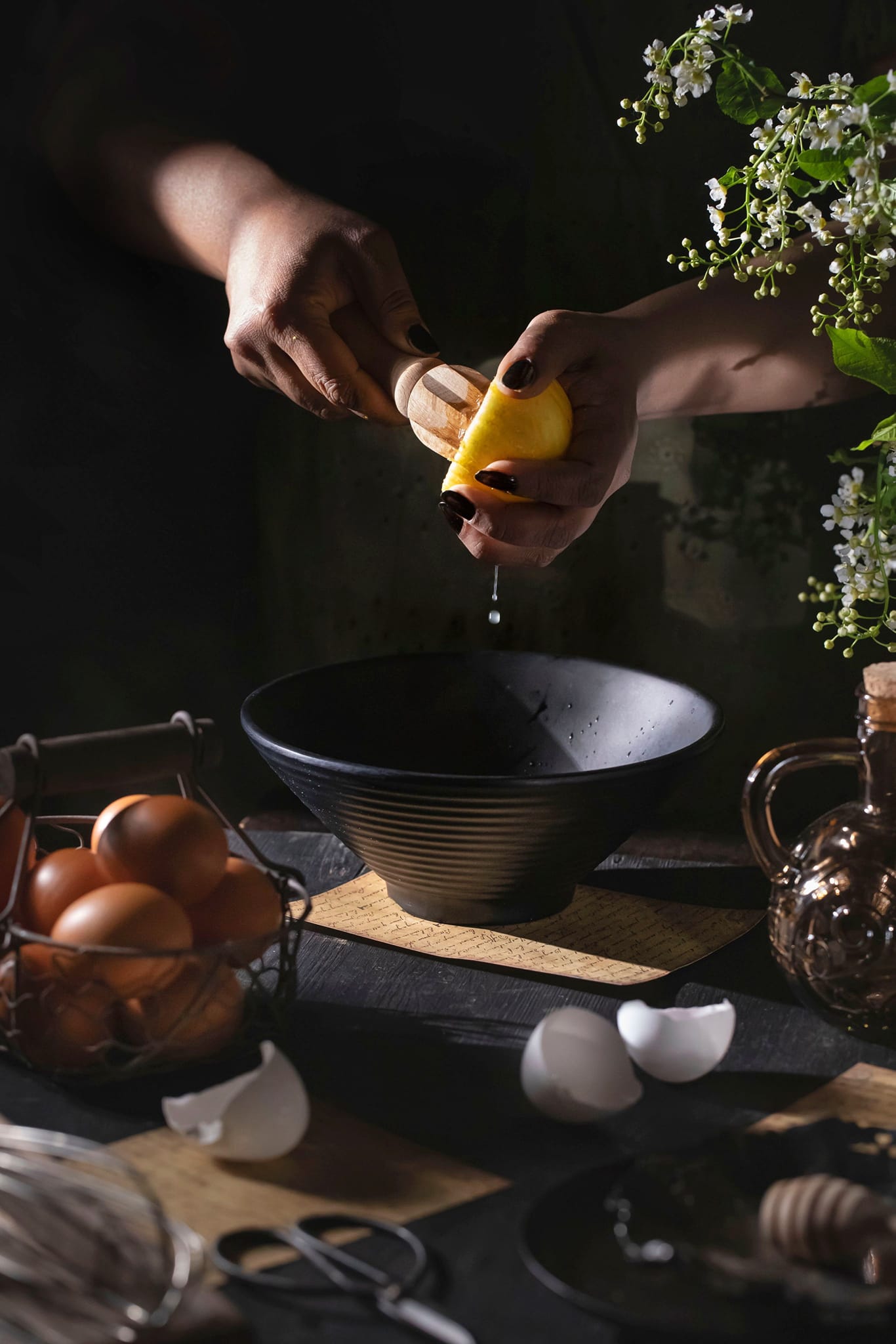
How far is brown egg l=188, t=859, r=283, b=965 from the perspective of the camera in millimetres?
710

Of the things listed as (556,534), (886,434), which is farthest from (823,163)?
(556,534)

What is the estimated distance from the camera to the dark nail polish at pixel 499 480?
0.94 metres

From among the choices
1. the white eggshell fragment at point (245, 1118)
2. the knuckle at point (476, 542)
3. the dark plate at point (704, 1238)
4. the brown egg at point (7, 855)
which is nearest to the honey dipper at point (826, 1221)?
the dark plate at point (704, 1238)

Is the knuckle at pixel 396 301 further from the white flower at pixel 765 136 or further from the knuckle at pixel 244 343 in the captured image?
the white flower at pixel 765 136

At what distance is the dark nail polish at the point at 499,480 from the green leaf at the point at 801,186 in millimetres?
297

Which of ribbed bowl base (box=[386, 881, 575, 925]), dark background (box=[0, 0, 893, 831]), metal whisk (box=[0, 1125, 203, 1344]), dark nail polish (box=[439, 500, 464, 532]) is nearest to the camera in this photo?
metal whisk (box=[0, 1125, 203, 1344])

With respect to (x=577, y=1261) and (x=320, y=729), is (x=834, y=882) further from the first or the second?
(x=320, y=729)

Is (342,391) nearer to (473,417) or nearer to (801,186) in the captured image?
(473,417)

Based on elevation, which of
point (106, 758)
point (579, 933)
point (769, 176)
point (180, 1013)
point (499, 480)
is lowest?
point (579, 933)

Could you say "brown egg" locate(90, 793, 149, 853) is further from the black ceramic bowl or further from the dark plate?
the dark plate

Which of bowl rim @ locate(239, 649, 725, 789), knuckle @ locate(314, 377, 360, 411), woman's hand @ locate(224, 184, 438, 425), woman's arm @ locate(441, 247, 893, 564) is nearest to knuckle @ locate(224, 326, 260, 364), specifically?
woman's hand @ locate(224, 184, 438, 425)

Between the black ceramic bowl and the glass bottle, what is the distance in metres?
0.11

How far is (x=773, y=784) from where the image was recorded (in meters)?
0.76

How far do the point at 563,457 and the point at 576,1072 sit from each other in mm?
539
